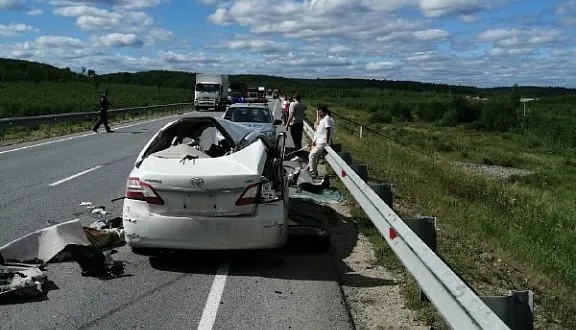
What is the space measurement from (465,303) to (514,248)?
512 centimetres

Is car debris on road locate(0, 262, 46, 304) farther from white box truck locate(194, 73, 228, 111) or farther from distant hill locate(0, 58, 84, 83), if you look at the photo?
distant hill locate(0, 58, 84, 83)

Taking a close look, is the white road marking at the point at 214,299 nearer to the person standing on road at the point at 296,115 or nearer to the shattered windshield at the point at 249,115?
the person standing on road at the point at 296,115

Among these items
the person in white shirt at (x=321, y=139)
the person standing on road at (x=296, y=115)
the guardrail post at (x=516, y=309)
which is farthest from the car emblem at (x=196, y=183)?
the person standing on road at (x=296, y=115)

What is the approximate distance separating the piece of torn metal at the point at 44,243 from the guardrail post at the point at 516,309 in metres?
4.58

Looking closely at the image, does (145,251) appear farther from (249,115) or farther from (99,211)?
(249,115)

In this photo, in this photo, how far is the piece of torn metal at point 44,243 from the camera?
6492 millimetres

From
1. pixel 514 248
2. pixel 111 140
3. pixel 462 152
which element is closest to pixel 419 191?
pixel 514 248

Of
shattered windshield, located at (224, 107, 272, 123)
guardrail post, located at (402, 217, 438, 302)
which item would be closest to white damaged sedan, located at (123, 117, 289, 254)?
guardrail post, located at (402, 217, 438, 302)

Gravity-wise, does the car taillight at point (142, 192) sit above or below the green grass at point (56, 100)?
above

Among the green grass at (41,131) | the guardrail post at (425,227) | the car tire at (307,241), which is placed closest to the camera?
the guardrail post at (425,227)

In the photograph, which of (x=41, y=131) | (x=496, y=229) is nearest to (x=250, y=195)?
(x=496, y=229)

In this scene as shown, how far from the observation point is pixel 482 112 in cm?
6456

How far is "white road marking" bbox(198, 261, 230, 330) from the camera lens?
503cm

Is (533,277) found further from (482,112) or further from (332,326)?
(482,112)
